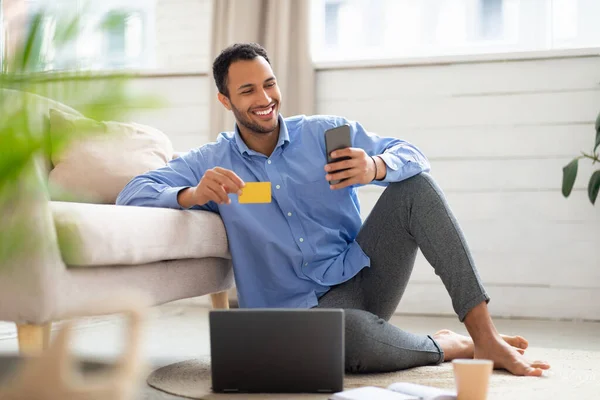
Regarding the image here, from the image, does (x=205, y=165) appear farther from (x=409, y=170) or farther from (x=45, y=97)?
(x=45, y=97)

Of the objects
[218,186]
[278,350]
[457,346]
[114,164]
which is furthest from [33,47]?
[114,164]

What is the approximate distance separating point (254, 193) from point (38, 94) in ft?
4.92

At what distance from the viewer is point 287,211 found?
2.11 metres

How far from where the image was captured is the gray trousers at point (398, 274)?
1.88m

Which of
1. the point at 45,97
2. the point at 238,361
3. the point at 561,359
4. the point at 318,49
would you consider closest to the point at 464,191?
the point at 318,49

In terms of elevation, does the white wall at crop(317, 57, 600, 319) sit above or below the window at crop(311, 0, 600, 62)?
below

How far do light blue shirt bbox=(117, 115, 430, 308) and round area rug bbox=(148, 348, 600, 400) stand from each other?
0.89 ft

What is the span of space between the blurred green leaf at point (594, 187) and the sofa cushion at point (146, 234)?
1646mm

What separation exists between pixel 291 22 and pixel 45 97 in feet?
11.2

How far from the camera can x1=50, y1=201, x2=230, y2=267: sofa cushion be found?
1.72m

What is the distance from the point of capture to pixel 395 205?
6.56 feet

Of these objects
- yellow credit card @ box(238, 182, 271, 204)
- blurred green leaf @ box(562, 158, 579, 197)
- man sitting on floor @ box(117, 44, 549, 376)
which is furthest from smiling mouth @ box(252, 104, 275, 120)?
blurred green leaf @ box(562, 158, 579, 197)

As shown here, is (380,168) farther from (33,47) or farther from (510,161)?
(510,161)

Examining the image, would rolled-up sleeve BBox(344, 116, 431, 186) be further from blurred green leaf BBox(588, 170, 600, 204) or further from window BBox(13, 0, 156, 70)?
window BBox(13, 0, 156, 70)
